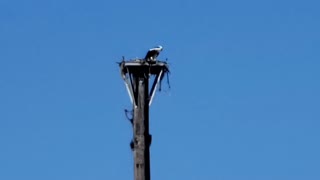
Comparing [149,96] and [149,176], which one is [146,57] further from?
[149,176]

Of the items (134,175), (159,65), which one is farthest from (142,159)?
(159,65)

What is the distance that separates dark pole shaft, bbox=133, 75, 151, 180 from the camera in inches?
933

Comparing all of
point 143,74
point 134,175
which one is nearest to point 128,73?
point 143,74

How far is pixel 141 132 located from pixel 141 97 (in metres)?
0.65

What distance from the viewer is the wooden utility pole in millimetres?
23844

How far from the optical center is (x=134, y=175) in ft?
77.9

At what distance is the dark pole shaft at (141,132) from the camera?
23703mm

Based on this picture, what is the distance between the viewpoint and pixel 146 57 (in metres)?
24.4

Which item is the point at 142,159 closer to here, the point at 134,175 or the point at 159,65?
the point at 134,175

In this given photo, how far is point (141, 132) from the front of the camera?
24.0 metres

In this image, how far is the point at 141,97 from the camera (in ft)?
79.4

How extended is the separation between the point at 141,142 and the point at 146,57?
1.58m

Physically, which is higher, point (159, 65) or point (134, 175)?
point (159, 65)

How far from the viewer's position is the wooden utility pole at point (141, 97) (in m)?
23.8
